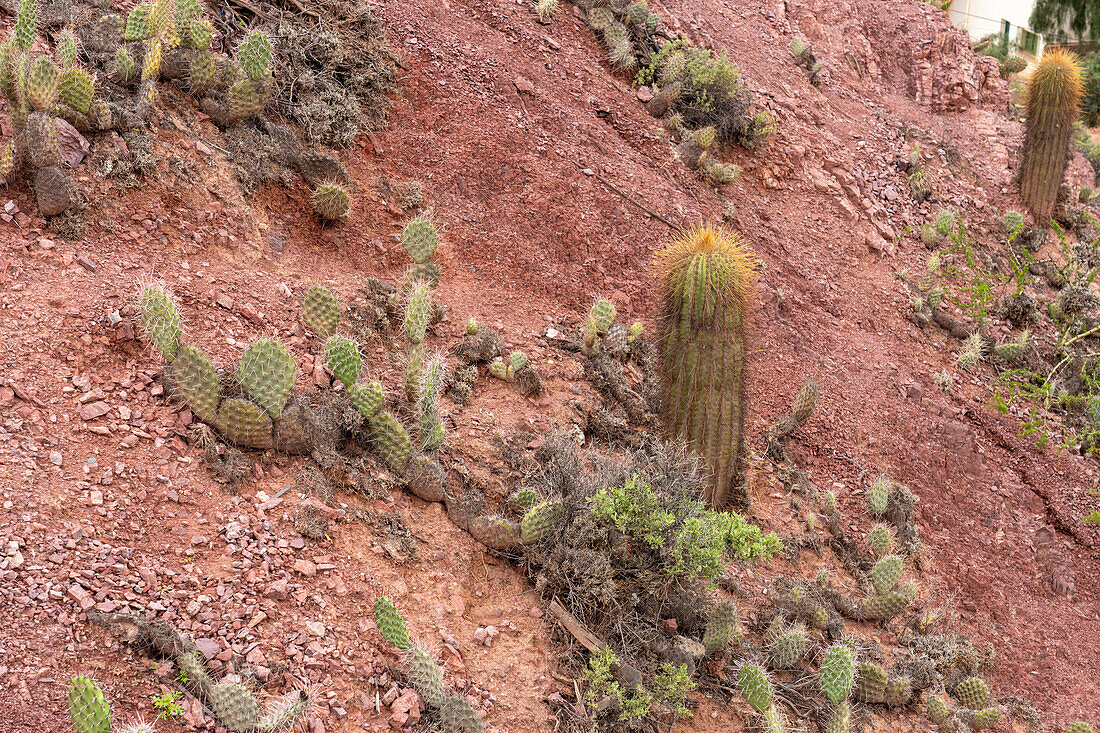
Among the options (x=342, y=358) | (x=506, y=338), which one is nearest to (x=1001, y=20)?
(x=506, y=338)

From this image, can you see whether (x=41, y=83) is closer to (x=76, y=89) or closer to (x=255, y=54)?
(x=76, y=89)

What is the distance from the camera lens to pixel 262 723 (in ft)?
9.55

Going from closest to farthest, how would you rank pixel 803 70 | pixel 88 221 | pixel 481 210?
1. pixel 88 221
2. pixel 481 210
3. pixel 803 70

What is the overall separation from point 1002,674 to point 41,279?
6117 millimetres

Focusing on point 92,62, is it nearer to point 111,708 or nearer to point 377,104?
point 377,104

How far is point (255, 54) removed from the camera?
17.5 feet

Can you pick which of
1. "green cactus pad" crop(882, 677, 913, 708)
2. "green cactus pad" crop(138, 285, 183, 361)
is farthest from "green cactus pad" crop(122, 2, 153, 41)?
"green cactus pad" crop(882, 677, 913, 708)

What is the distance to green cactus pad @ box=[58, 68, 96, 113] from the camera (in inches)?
175

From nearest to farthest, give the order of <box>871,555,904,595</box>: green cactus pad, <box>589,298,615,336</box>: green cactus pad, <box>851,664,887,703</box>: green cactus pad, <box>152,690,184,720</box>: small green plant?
<box>152,690,184,720</box>: small green plant, <box>851,664,887,703</box>: green cactus pad, <box>871,555,904,595</box>: green cactus pad, <box>589,298,615,336</box>: green cactus pad

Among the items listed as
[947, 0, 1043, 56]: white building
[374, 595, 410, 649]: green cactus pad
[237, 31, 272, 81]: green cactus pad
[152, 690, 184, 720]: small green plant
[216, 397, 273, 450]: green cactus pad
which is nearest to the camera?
[152, 690, 184, 720]: small green plant

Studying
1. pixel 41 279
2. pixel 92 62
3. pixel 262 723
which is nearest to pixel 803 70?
pixel 92 62

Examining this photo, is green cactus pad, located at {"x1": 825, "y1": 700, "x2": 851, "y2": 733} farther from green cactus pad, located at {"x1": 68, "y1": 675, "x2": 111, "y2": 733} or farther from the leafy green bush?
the leafy green bush

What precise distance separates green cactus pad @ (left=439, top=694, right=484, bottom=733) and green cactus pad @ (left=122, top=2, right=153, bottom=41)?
4346mm

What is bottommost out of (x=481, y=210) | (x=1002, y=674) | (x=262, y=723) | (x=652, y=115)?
(x=1002, y=674)
